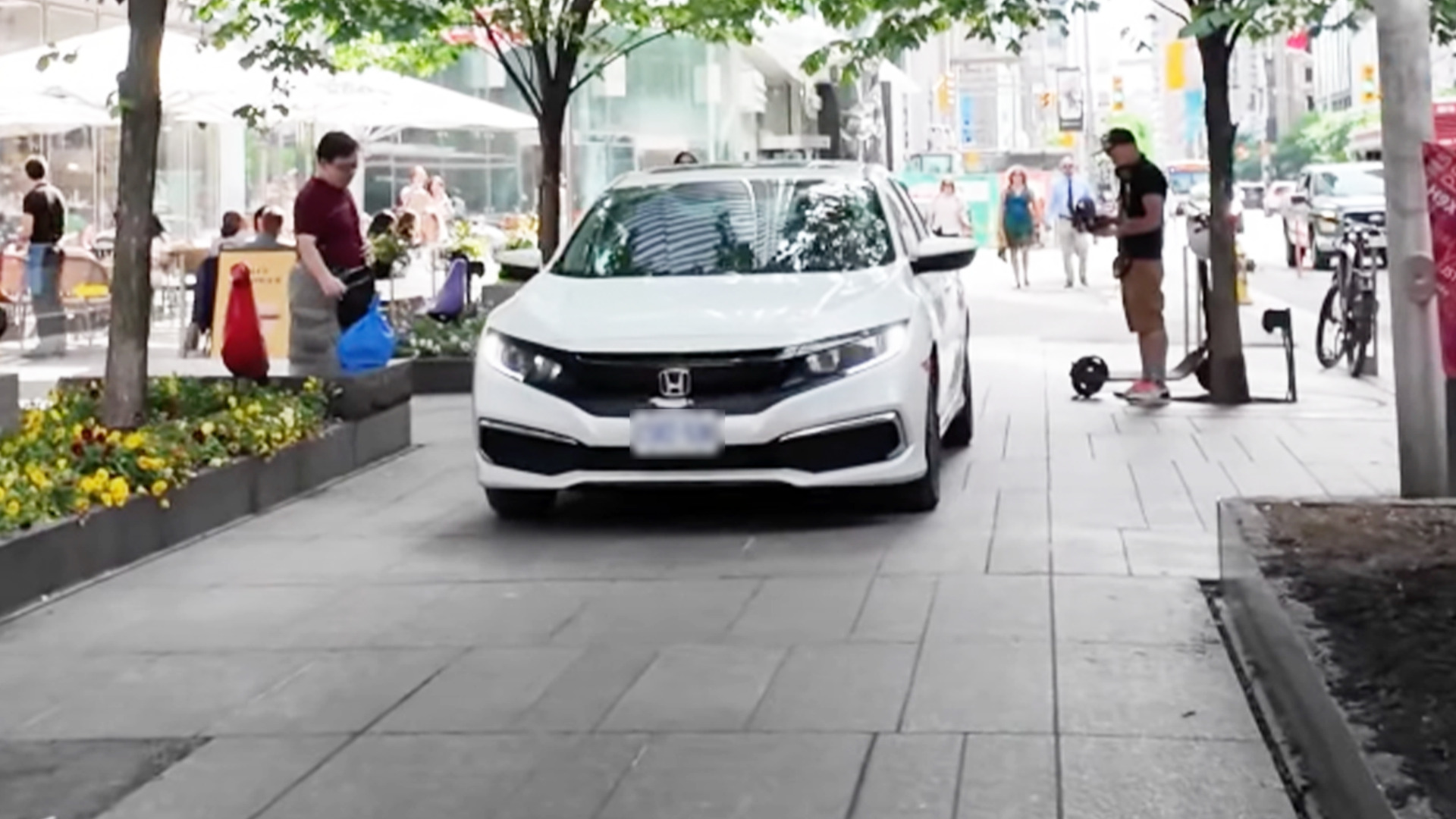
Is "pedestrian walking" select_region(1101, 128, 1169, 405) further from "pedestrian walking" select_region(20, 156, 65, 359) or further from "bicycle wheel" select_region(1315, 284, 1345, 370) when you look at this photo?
"pedestrian walking" select_region(20, 156, 65, 359)

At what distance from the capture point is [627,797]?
5074 millimetres

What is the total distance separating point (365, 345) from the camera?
36.9 ft

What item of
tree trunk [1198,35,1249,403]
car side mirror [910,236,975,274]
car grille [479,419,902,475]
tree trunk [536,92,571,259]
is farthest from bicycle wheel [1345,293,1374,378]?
car grille [479,419,902,475]

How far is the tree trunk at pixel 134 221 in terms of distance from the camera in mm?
9695

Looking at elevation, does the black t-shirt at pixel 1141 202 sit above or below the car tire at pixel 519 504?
above

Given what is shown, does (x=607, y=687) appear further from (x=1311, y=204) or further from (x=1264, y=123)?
(x=1264, y=123)

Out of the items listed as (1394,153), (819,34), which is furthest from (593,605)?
(819,34)

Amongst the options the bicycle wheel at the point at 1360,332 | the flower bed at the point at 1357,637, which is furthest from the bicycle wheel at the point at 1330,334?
the flower bed at the point at 1357,637

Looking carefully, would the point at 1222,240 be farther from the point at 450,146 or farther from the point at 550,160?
the point at 450,146

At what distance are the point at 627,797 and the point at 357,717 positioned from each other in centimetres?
119

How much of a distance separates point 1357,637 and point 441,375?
35.6ft

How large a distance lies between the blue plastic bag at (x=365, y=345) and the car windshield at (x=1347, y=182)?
2674 cm

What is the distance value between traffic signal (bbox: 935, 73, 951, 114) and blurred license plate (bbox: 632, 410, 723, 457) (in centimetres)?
6959

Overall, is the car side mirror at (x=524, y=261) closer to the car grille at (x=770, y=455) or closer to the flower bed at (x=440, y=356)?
the car grille at (x=770, y=455)
